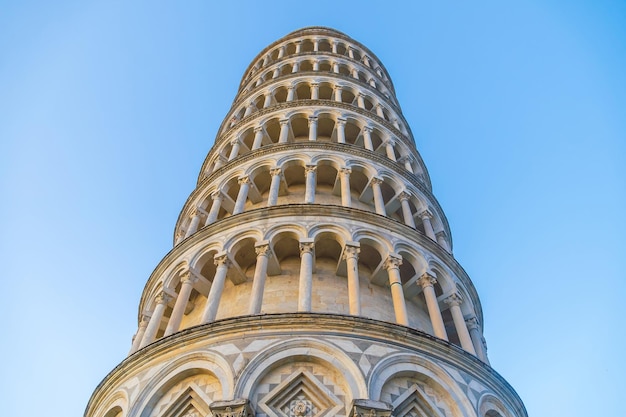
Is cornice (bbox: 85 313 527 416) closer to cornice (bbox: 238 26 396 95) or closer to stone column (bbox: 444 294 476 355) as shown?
stone column (bbox: 444 294 476 355)

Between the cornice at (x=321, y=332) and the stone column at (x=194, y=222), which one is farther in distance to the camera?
the stone column at (x=194, y=222)

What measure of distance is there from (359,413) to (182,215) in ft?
41.0

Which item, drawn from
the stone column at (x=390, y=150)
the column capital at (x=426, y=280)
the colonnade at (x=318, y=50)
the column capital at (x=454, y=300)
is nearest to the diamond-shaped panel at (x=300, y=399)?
the column capital at (x=426, y=280)

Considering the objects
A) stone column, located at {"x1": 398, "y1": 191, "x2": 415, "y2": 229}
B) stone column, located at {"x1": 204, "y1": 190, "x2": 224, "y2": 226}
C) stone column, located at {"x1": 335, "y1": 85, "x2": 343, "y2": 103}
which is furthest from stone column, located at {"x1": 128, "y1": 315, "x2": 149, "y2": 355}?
stone column, located at {"x1": 335, "y1": 85, "x2": 343, "y2": 103}

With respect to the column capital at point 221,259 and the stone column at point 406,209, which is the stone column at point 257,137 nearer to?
the stone column at point 406,209

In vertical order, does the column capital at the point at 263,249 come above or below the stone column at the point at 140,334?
above

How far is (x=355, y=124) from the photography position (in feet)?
71.8

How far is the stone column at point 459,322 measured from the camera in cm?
1339

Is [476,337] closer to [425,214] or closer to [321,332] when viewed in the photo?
[425,214]

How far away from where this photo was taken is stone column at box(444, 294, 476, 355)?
13391 mm

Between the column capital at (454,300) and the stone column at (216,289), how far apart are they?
5.94 metres

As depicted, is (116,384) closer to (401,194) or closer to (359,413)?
(359,413)

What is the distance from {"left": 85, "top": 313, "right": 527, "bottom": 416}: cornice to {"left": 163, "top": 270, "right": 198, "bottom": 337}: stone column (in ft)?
3.90

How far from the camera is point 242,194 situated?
17.5 meters
